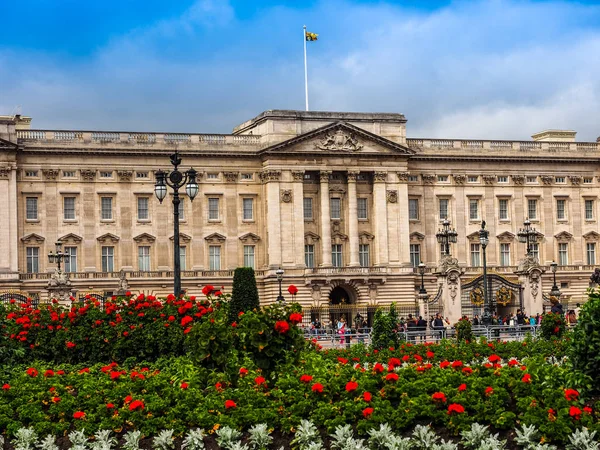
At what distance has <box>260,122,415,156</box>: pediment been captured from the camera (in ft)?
262

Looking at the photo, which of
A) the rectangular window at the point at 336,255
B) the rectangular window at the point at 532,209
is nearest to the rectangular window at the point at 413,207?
the rectangular window at the point at 336,255

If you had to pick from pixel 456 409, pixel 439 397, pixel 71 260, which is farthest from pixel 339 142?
pixel 456 409

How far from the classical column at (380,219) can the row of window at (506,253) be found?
3.28 m

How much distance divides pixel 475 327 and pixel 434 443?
3441 centimetres

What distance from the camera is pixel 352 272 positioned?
80.4 m

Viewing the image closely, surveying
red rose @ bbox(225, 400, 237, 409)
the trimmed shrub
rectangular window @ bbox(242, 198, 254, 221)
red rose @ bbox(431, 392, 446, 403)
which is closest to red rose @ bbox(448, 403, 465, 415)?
red rose @ bbox(431, 392, 446, 403)

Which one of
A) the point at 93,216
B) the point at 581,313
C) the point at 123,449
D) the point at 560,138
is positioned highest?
the point at 560,138

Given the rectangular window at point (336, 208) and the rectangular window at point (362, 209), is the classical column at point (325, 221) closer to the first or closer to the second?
the rectangular window at point (336, 208)

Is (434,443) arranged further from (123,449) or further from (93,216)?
(93,216)

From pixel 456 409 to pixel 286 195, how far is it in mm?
60963

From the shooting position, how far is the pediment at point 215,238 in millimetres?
79938

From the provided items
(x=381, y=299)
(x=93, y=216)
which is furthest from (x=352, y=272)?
(x=93, y=216)

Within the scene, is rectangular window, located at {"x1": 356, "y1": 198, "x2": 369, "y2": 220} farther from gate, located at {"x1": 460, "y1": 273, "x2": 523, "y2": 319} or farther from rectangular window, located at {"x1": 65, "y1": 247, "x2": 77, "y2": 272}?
rectangular window, located at {"x1": 65, "y1": 247, "x2": 77, "y2": 272}

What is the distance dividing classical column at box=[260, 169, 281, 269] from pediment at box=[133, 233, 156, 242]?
7651mm
